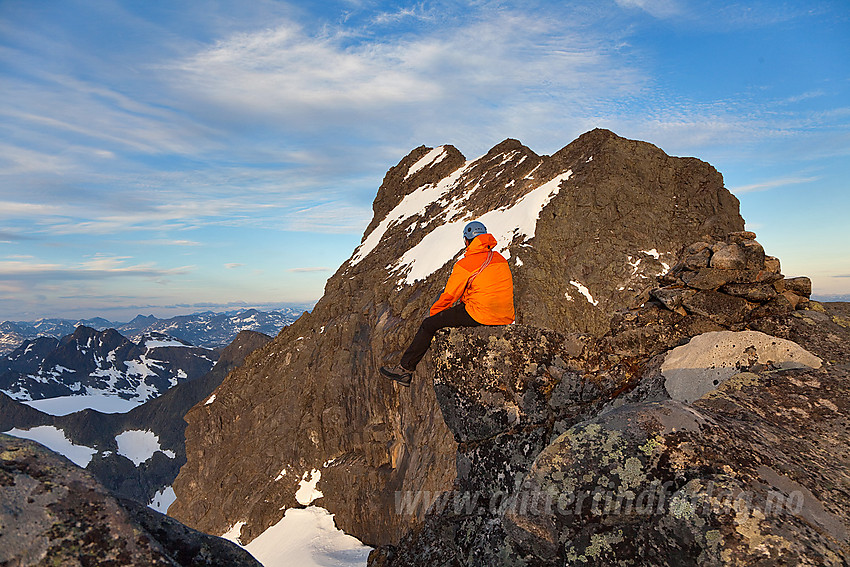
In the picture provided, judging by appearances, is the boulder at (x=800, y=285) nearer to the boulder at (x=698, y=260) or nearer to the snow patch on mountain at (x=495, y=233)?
the boulder at (x=698, y=260)

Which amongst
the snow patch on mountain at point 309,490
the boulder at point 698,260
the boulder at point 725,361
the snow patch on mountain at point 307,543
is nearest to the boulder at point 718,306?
the boulder at point 698,260

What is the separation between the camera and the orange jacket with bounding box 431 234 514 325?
8859mm

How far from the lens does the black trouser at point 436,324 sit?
29.2ft

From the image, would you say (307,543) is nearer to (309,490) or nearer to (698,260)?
(309,490)

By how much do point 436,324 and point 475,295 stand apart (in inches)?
39.4

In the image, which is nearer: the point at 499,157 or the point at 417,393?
the point at 417,393

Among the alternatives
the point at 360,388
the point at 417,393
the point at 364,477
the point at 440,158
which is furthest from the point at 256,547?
the point at 440,158

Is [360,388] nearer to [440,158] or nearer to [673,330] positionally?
[673,330]

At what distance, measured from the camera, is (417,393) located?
4334 centimetres

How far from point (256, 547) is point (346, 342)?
24.9 meters

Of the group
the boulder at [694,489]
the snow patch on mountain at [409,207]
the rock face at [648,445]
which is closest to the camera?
the boulder at [694,489]

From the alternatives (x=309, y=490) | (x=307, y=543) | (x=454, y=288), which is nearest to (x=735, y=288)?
(x=454, y=288)

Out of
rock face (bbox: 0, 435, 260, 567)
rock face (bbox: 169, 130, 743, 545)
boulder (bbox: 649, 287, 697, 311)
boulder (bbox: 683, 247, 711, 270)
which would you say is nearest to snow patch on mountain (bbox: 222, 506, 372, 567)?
rock face (bbox: 169, 130, 743, 545)

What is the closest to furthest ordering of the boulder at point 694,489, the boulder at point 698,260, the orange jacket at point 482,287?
the boulder at point 694,489 < the orange jacket at point 482,287 < the boulder at point 698,260
